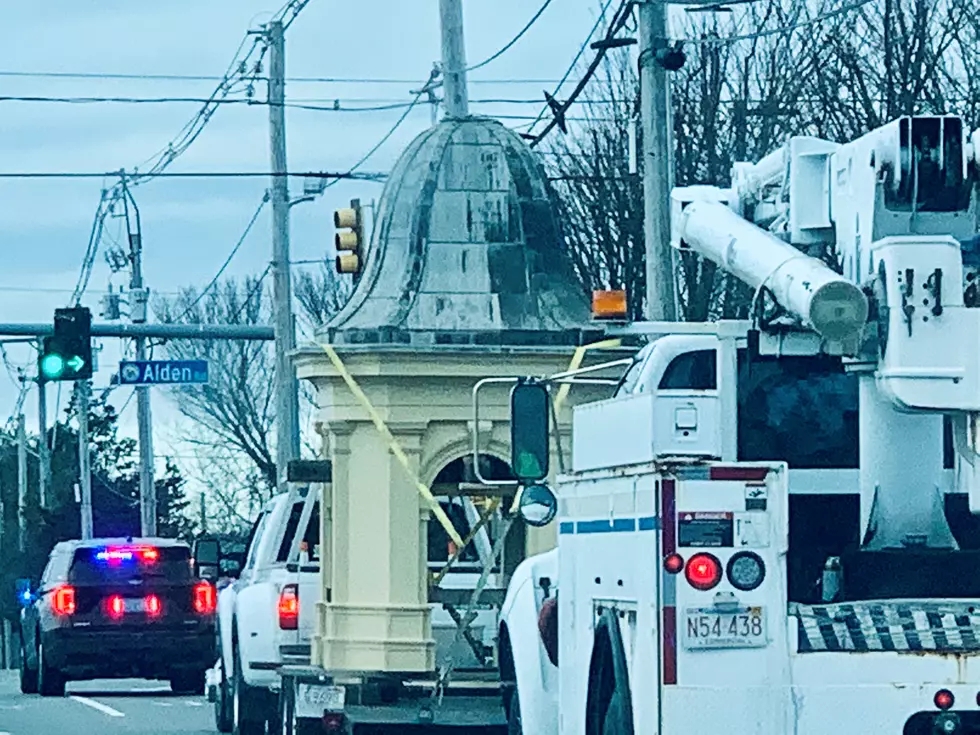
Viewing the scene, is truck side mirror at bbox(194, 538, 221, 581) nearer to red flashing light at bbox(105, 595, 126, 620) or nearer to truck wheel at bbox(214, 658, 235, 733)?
truck wheel at bbox(214, 658, 235, 733)

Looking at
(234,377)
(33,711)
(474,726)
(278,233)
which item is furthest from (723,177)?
(234,377)

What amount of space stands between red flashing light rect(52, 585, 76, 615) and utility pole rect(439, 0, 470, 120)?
802 centimetres

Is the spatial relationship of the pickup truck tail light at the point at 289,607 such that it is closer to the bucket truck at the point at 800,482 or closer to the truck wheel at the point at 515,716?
the truck wheel at the point at 515,716

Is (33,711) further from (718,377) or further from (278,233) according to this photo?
(718,377)

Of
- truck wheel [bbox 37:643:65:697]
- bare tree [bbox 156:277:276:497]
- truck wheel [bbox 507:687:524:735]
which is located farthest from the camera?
bare tree [bbox 156:277:276:497]

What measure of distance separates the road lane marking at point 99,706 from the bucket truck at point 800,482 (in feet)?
44.7

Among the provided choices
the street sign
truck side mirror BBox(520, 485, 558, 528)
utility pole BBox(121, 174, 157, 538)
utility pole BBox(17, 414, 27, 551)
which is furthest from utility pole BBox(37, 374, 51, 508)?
truck side mirror BBox(520, 485, 558, 528)

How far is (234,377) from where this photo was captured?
7275 centimetres

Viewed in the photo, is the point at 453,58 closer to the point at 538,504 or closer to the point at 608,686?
the point at 538,504

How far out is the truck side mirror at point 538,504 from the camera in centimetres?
1197

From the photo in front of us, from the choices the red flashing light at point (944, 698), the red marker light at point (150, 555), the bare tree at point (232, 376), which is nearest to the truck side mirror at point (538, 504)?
the red flashing light at point (944, 698)

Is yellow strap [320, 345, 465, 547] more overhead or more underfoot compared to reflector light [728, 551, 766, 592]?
more overhead

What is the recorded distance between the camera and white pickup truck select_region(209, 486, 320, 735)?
61.4 ft

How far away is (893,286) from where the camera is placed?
32.0 feet
